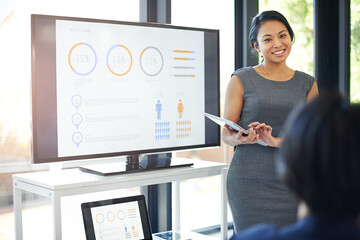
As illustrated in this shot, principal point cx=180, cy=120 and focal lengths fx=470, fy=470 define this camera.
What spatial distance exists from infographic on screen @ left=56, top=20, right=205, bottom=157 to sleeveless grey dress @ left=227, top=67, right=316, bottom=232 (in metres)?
0.34

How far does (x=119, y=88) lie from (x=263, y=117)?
729 millimetres

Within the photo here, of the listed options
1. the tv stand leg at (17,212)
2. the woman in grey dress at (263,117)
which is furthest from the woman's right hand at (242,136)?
the tv stand leg at (17,212)

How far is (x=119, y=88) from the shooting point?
7.55 feet

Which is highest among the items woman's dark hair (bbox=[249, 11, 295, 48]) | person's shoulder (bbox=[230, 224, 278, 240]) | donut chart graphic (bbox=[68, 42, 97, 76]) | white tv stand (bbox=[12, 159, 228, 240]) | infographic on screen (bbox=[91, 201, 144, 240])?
woman's dark hair (bbox=[249, 11, 295, 48])

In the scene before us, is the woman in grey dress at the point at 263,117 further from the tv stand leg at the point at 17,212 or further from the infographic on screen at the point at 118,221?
the tv stand leg at the point at 17,212

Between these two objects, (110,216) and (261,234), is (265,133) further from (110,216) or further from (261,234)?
(261,234)

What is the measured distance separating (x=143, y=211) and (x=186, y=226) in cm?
120

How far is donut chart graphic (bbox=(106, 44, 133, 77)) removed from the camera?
2.28 meters

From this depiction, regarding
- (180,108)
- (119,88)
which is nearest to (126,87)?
(119,88)

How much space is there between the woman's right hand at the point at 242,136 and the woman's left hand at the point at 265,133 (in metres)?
0.03

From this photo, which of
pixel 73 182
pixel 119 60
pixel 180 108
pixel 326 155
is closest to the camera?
pixel 326 155

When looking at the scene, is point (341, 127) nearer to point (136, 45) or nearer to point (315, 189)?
point (315, 189)

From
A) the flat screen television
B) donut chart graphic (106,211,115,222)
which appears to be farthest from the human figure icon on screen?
donut chart graphic (106,211,115,222)

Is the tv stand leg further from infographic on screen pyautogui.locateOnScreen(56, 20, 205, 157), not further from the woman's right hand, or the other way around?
the woman's right hand
